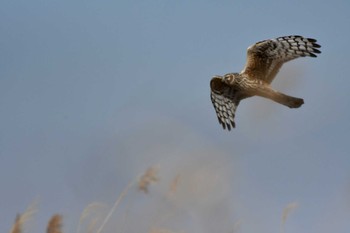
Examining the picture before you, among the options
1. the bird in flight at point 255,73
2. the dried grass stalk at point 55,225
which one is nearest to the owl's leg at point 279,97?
the bird in flight at point 255,73

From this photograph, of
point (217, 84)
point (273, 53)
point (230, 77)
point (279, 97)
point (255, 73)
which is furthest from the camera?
point (273, 53)

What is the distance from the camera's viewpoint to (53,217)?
521 cm

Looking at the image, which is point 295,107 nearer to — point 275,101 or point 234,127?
point 275,101

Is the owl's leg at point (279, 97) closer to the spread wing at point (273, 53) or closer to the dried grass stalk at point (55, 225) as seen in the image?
the spread wing at point (273, 53)

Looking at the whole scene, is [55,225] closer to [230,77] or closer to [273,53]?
[230,77]

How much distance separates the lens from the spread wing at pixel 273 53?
978cm

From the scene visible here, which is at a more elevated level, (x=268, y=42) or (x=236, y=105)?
(x=268, y=42)

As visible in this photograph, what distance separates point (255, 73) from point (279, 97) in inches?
46.2

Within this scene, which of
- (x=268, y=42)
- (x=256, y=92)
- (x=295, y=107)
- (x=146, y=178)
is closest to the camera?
(x=146, y=178)

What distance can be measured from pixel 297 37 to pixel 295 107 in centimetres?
200

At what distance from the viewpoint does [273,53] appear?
1001cm

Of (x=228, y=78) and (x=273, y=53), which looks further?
(x=273, y=53)

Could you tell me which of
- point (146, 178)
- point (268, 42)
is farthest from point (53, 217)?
point (268, 42)

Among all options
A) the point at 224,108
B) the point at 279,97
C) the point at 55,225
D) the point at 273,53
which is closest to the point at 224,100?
the point at 224,108
